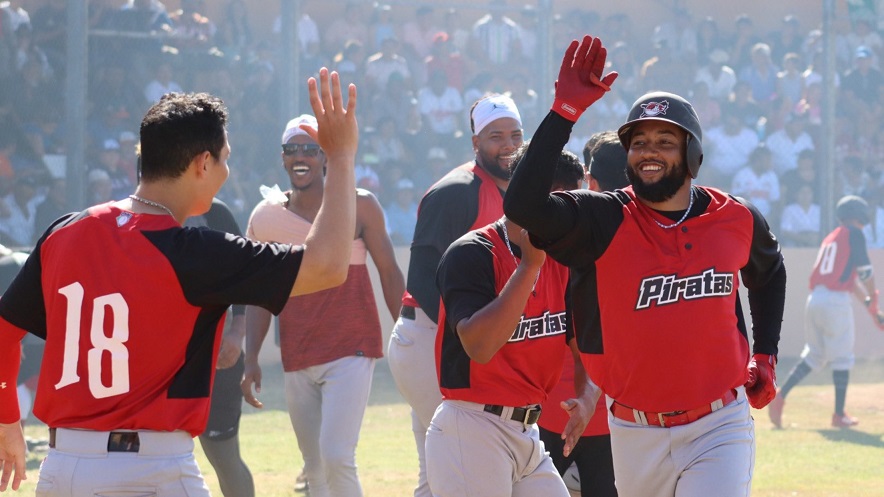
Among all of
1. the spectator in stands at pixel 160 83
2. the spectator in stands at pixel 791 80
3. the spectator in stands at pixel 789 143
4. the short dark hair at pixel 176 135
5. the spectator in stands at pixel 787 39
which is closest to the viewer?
the short dark hair at pixel 176 135

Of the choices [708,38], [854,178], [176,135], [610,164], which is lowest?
[854,178]

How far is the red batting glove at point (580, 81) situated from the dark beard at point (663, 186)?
54 centimetres

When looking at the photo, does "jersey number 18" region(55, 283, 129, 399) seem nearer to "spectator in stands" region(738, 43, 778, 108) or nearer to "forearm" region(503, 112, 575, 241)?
"forearm" region(503, 112, 575, 241)

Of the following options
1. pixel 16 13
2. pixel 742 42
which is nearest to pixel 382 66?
pixel 16 13

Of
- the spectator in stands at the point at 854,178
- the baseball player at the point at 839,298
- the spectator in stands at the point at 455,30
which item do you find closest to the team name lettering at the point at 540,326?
the baseball player at the point at 839,298

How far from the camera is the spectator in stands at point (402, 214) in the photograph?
14258 mm

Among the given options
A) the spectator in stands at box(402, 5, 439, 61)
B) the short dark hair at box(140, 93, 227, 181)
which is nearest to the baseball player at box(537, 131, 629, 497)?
the short dark hair at box(140, 93, 227, 181)

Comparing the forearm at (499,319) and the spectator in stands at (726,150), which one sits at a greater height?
the spectator in stands at (726,150)

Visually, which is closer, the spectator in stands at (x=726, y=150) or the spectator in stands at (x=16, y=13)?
the spectator in stands at (x=16, y=13)

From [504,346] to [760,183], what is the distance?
41.4 feet

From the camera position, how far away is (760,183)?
52.6 ft

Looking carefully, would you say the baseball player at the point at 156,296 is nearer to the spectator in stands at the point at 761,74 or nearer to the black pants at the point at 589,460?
the black pants at the point at 589,460

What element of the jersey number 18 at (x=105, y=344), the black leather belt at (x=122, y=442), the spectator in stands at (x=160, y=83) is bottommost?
the black leather belt at (x=122, y=442)

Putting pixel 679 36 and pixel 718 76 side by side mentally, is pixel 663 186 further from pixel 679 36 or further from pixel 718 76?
pixel 679 36
